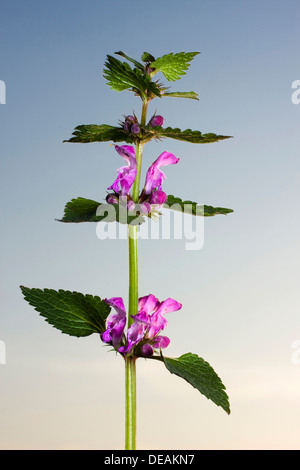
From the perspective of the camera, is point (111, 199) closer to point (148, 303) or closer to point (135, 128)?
point (135, 128)

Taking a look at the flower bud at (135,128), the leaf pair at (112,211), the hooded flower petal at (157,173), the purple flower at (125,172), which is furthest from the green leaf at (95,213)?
the flower bud at (135,128)

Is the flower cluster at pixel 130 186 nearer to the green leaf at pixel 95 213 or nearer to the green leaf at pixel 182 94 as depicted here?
the green leaf at pixel 95 213

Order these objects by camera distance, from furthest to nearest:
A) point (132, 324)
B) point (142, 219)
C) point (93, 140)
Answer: point (93, 140) < point (132, 324) < point (142, 219)

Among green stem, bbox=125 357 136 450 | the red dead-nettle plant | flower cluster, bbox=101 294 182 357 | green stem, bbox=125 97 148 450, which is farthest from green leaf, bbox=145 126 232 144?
green stem, bbox=125 357 136 450

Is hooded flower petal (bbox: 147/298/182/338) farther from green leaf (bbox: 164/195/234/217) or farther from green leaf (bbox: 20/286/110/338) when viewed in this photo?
green leaf (bbox: 164/195/234/217)

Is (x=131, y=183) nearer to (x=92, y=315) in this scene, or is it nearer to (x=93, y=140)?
(x=93, y=140)

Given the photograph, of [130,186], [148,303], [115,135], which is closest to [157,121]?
[115,135]

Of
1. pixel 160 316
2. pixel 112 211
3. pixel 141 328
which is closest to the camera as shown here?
pixel 112 211
